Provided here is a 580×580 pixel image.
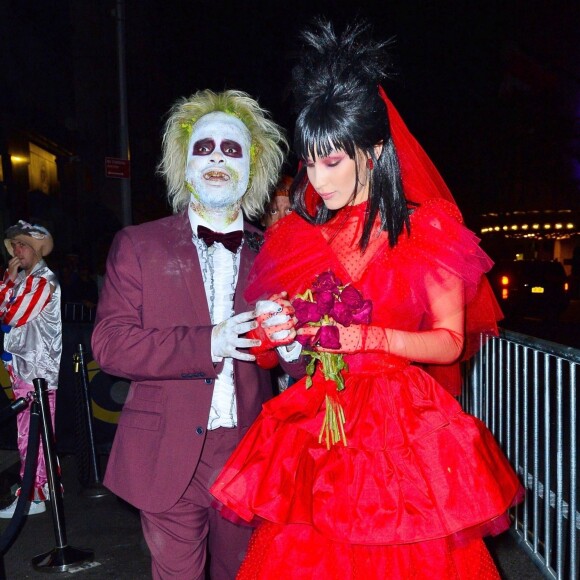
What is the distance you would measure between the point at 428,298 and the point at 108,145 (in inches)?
793

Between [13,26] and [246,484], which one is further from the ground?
[13,26]

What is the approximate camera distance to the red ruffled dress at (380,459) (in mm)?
2115

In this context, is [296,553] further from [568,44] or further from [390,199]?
[568,44]

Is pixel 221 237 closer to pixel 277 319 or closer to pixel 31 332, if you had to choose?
pixel 277 319

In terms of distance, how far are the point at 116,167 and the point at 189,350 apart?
9.25 meters

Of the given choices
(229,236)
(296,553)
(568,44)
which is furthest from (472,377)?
(568,44)

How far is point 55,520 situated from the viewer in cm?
459

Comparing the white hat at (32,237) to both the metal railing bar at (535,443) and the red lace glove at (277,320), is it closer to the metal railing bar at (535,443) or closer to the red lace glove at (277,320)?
the metal railing bar at (535,443)

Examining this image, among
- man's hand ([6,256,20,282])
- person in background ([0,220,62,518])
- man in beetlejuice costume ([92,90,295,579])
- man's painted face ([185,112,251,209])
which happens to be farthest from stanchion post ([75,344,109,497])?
man's painted face ([185,112,251,209])

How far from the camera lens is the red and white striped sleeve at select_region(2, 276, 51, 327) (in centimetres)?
567

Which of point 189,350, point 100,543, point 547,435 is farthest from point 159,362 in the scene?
point 100,543

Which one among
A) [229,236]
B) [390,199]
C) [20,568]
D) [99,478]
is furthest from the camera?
[99,478]

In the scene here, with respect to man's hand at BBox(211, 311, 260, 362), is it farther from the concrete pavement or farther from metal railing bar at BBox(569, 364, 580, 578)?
the concrete pavement

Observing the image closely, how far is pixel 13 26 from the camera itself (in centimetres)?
1636
